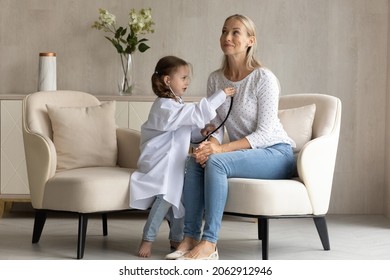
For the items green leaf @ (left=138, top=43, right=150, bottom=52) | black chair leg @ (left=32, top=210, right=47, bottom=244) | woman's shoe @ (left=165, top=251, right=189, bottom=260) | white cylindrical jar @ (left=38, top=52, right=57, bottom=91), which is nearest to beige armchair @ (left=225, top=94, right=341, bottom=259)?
woman's shoe @ (left=165, top=251, right=189, bottom=260)

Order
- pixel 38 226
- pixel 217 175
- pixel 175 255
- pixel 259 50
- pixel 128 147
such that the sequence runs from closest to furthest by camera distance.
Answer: pixel 217 175
pixel 175 255
pixel 38 226
pixel 128 147
pixel 259 50

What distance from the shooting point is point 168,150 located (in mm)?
4176

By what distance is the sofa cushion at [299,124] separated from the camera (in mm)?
4441

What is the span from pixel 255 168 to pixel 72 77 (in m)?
2.19

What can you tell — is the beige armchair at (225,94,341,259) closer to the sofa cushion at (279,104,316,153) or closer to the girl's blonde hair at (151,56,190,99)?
the sofa cushion at (279,104,316,153)

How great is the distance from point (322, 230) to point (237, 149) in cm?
68

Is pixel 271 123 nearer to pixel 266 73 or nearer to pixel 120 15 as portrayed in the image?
pixel 266 73

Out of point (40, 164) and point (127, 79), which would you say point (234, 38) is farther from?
point (127, 79)

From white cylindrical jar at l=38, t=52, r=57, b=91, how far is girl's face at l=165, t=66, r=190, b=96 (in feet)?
4.96

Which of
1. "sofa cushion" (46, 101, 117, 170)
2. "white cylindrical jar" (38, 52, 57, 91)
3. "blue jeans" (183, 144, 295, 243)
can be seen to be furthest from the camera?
"white cylindrical jar" (38, 52, 57, 91)

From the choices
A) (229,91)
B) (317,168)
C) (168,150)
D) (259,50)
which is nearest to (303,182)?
(317,168)

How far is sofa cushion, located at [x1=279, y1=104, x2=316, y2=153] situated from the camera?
14.6 ft

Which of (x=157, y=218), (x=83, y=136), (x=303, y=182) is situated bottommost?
(x=157, y=218)

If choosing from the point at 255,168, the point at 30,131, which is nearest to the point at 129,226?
the point at 30,131
